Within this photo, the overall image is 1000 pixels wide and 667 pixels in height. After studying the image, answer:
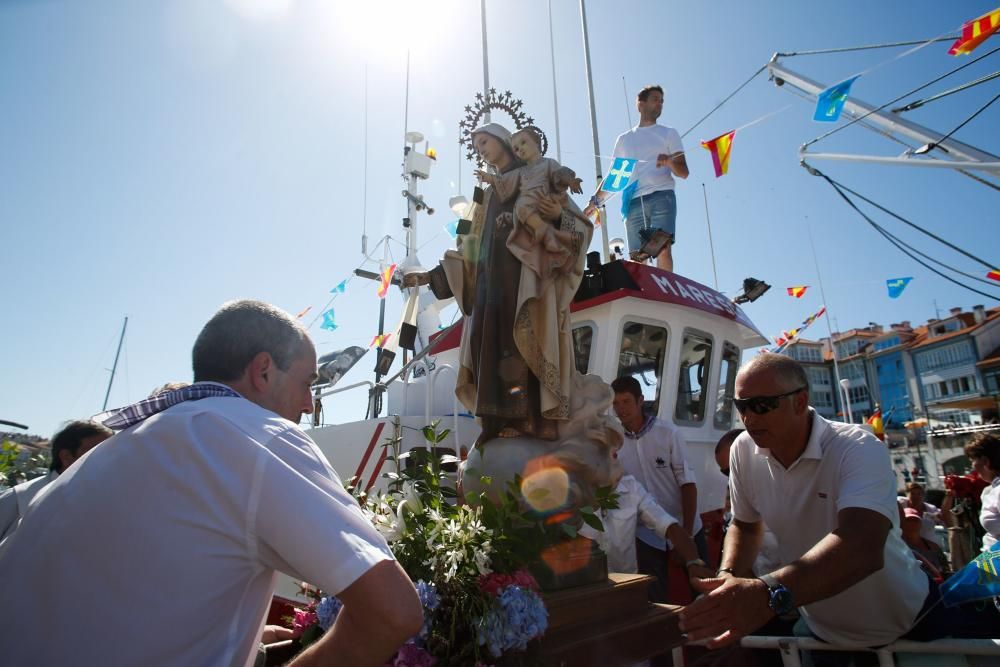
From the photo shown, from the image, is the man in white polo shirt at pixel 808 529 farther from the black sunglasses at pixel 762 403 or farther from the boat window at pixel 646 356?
the boat window at pixel 646 356

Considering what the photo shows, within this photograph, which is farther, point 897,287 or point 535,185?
point 897,287

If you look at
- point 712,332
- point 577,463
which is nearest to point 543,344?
point 577,463

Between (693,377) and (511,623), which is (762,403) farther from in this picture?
(693,377)

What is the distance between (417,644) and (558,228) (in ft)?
7.36

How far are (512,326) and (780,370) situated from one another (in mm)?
1370

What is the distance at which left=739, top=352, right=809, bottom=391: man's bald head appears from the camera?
228 cm

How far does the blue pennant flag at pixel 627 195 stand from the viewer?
254 inches

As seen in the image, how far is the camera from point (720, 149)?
6.89 metres

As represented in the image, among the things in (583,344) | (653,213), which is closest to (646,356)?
(583,344)

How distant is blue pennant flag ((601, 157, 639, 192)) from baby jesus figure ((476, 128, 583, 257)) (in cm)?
308

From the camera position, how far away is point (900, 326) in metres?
51.3

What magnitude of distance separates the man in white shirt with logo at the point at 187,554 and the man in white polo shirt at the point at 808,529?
1142 mm

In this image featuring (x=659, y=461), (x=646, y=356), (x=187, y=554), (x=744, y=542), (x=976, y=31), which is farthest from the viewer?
(x=646, y=356)

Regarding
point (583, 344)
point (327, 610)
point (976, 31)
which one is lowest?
point (327, 610)
